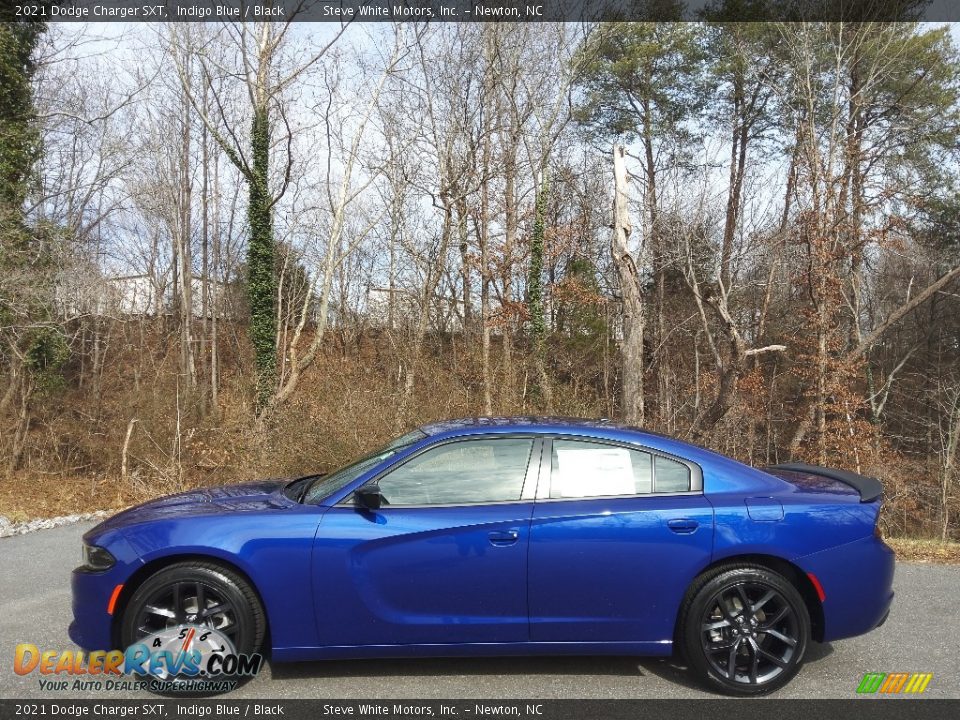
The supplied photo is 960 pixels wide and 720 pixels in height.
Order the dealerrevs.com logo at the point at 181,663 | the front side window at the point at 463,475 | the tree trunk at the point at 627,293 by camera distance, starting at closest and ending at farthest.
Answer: the dealerrevs.com logo at the point at 181,663, the front side window at the point at 463,475, the tree trunk at the point at 627,293

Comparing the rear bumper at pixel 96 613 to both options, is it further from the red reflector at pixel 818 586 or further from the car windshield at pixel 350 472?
the red reflector at pixel 818 586

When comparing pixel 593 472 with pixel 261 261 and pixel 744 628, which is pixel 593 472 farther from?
pixel 261 261

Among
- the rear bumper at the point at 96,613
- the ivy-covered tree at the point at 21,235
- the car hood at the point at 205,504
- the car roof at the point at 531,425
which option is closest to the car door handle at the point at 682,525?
the car roof at the point at 531,425

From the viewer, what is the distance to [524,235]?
930 inches

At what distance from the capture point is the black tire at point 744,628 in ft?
12.9

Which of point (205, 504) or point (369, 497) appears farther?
point (205, 504)

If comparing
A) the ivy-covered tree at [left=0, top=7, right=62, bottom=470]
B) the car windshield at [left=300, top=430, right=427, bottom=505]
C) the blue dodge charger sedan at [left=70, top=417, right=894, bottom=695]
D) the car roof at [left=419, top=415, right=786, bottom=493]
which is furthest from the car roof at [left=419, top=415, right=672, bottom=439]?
the ivy-covered tree at [left=0, top=7, right=62, bottom=470]

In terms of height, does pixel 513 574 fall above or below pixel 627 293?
below

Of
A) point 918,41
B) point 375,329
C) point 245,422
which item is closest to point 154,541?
point 245,422

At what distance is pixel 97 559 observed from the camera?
3963 mm

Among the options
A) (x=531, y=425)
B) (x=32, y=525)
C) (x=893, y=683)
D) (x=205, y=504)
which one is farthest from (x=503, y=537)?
(x=32, y=525)

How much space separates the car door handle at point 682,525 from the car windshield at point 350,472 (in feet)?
4.84

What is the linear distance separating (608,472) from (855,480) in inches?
62.5

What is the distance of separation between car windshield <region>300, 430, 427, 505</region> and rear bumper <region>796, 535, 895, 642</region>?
228cm
